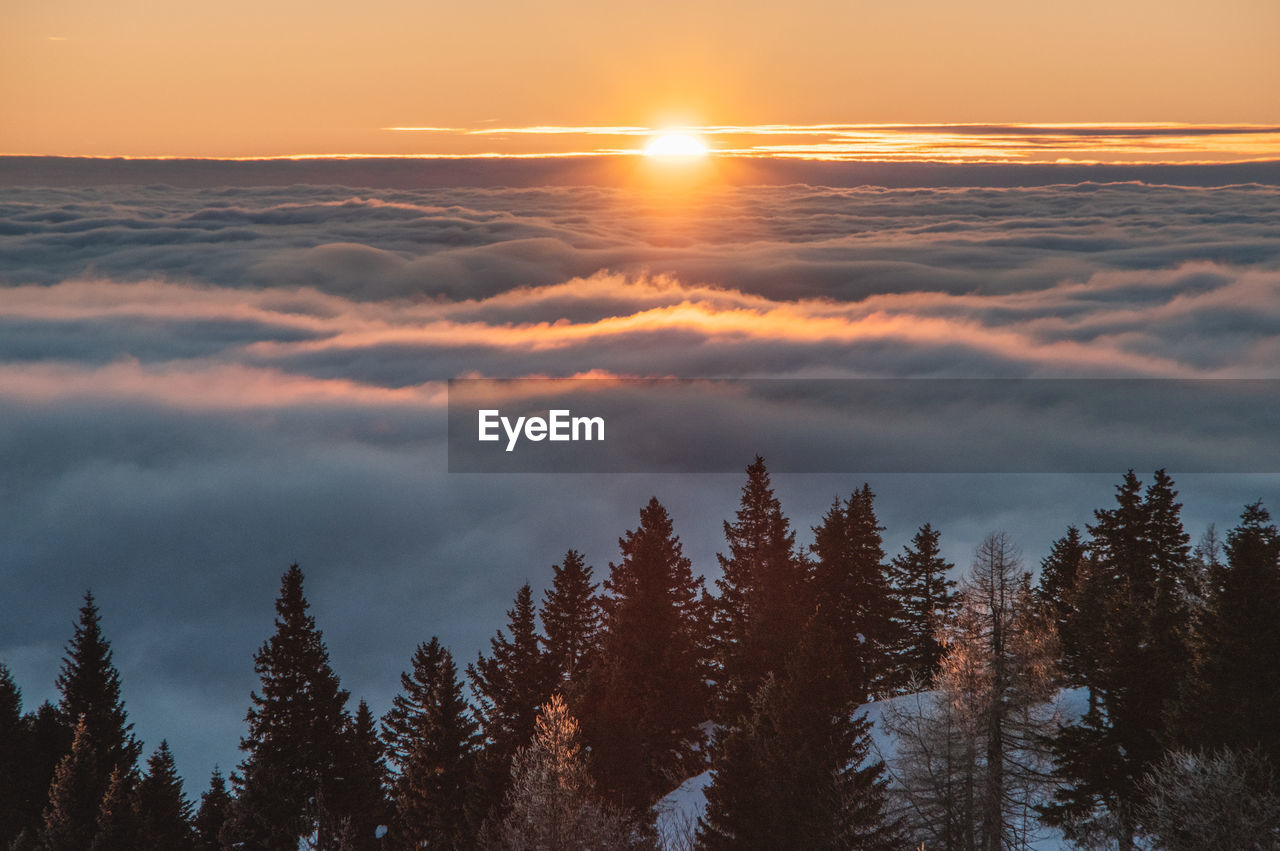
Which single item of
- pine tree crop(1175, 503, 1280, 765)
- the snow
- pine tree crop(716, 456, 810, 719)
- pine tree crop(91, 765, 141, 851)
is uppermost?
pine tree crop(716, 456, 810, 719)

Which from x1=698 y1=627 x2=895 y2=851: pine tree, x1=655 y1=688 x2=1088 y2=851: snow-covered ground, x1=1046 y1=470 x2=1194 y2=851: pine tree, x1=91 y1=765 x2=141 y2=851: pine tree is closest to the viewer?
x1=698 y1=627 x2=895 y2=851: pine tree

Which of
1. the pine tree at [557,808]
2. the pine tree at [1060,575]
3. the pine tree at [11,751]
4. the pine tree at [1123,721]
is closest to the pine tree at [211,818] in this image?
the pine tree at [11,751]

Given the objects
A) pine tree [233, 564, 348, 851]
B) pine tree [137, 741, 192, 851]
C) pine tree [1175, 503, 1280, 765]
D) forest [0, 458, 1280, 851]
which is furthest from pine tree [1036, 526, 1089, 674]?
pine tree [137, 741, 192, 851]

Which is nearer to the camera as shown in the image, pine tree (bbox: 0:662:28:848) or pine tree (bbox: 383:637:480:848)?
pine tree (bbox: 383:637:480:848)

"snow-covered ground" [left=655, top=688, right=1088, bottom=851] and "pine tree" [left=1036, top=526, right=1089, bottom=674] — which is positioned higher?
"pine tree" [left=1036, top=526, right=1089, bottom=674]

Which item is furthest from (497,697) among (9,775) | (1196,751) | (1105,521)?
(1105,521)

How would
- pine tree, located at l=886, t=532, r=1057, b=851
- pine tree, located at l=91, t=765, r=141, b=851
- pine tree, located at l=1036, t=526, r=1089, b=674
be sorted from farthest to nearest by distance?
pine tree, located at l=1036, t=526, r=1089, b=674, pine tree, located at l=91, t=765, r=141, b=851, pine tree, located at l=886, t=532, r=1057, b=851

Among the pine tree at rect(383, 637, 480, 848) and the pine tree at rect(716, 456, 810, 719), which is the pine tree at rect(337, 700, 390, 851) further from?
the pine tree at rect(716, 456, 810, 719)
